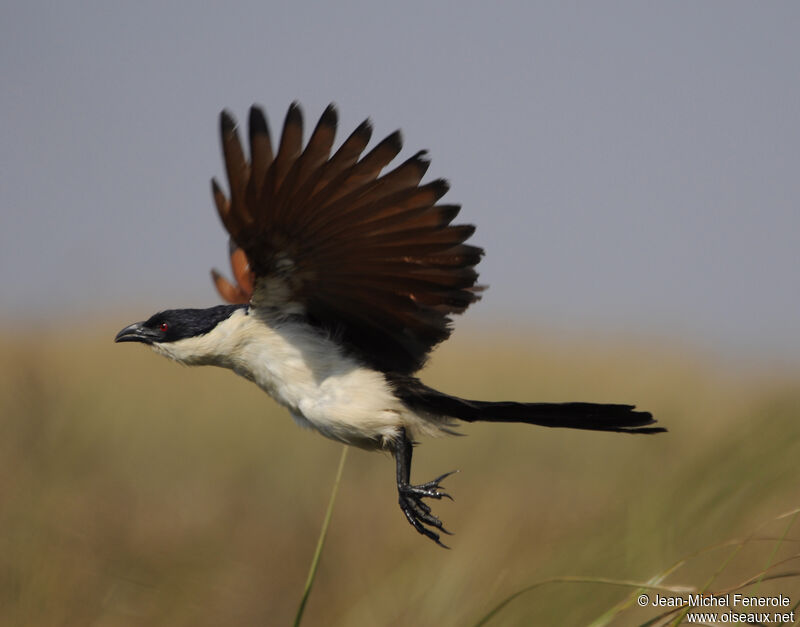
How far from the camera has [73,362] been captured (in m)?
7.65

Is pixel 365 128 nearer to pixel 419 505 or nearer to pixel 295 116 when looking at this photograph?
pixel 295 116

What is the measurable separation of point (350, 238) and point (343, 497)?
17.4 ft

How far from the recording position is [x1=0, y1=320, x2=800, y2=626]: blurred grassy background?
2.95 metres

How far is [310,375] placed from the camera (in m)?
2.71

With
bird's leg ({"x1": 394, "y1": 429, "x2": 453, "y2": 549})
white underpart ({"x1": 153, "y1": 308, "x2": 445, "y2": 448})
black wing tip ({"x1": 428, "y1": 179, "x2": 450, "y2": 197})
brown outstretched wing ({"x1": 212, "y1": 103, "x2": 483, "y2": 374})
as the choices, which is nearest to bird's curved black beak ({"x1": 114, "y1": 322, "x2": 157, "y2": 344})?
white underpart ({"x1": 153, "y1": 308, "x2": 445, "y2": 448})

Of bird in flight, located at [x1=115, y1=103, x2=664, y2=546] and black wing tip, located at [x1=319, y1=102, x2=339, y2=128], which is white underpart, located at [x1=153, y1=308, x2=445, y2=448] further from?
black wing tip, located at [x1=319, y1=102, x2=339, y2=128]

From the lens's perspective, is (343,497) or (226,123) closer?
(226,123)

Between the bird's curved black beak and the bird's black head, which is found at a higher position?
the bird's black head

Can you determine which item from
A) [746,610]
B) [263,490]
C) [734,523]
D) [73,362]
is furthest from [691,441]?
[73,362]

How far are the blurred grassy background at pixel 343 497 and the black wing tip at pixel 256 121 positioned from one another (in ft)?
3.59

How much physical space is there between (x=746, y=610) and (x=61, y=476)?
333cm

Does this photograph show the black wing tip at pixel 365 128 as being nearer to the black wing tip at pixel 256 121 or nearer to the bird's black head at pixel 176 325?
the black wing tip at pixel 256 121

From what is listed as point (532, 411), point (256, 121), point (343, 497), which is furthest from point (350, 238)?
point (343, 497)

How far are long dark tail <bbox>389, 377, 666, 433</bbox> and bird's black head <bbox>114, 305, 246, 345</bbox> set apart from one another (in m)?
0.66
